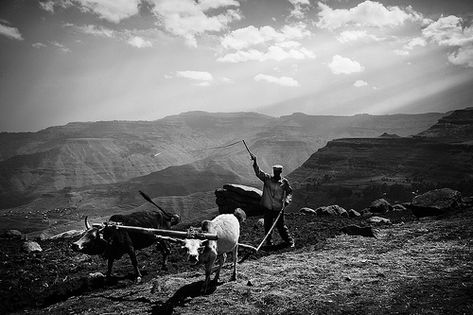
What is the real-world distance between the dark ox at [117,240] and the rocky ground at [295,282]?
2.53 ft

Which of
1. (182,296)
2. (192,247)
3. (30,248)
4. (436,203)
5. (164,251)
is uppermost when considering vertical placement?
(192,247)

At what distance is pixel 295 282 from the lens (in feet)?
25.6

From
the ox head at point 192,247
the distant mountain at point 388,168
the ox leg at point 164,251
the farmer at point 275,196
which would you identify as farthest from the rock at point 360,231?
the distant mountain at point 388,168

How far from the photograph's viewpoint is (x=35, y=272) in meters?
10.8

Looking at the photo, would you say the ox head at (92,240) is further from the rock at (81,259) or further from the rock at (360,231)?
the rock at (360,231)

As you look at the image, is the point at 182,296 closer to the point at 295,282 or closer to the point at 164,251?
the point at 295,282

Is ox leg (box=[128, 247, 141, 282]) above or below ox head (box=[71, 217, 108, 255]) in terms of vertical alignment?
below

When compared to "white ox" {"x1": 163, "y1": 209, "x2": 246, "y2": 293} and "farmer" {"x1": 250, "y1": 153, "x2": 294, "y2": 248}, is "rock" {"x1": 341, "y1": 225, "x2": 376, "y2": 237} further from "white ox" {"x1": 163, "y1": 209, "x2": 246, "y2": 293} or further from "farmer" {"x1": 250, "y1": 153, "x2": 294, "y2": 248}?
"white ox" {"x1": 163, "y1": 209, "x2": 246, "y2": 293}

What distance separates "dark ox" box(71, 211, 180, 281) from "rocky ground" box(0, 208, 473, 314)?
2.53 ft

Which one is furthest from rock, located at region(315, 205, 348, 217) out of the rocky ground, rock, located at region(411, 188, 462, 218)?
the rocky ground

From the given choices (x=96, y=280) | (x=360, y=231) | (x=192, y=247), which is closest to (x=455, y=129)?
(x=360, y=231)

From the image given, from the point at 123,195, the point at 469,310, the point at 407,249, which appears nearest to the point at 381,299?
the point at 469,310

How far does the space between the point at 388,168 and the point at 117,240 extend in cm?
8603

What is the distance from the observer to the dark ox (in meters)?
8.56
